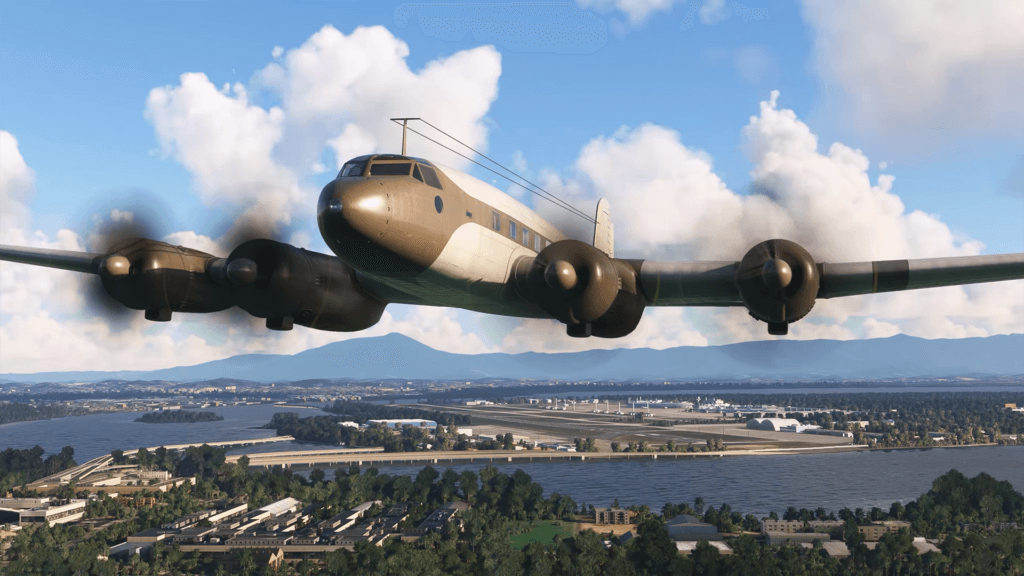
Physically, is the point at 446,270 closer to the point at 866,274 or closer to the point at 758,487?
the point at 866,274

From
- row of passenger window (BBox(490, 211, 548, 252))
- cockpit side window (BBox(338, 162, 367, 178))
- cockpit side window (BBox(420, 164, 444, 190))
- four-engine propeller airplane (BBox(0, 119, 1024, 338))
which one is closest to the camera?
four-engine propeller airplane (BBox(0, 119, 1024, 338))

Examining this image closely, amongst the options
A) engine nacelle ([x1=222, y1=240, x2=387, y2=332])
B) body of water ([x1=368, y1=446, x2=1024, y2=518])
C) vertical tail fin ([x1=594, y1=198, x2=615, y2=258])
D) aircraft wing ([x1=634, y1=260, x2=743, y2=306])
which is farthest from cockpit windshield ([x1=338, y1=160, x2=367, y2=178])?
body of water ([x1=368, y1=446, x2=1024, y2=518])

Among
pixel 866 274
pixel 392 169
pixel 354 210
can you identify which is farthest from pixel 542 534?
pixel 354 210

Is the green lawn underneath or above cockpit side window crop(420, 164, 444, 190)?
underneath

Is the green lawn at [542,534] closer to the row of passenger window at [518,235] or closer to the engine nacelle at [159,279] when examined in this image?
the row of passenger window at [518,235]

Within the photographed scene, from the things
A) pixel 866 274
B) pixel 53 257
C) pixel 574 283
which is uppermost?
pixel 53 257

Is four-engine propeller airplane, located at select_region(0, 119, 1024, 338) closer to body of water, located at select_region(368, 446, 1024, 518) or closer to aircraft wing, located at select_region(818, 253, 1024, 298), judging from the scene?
aircraft wing, located at select_region(818, 253, 1024, 298)

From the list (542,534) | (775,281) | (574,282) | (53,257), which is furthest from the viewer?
(542,534)
